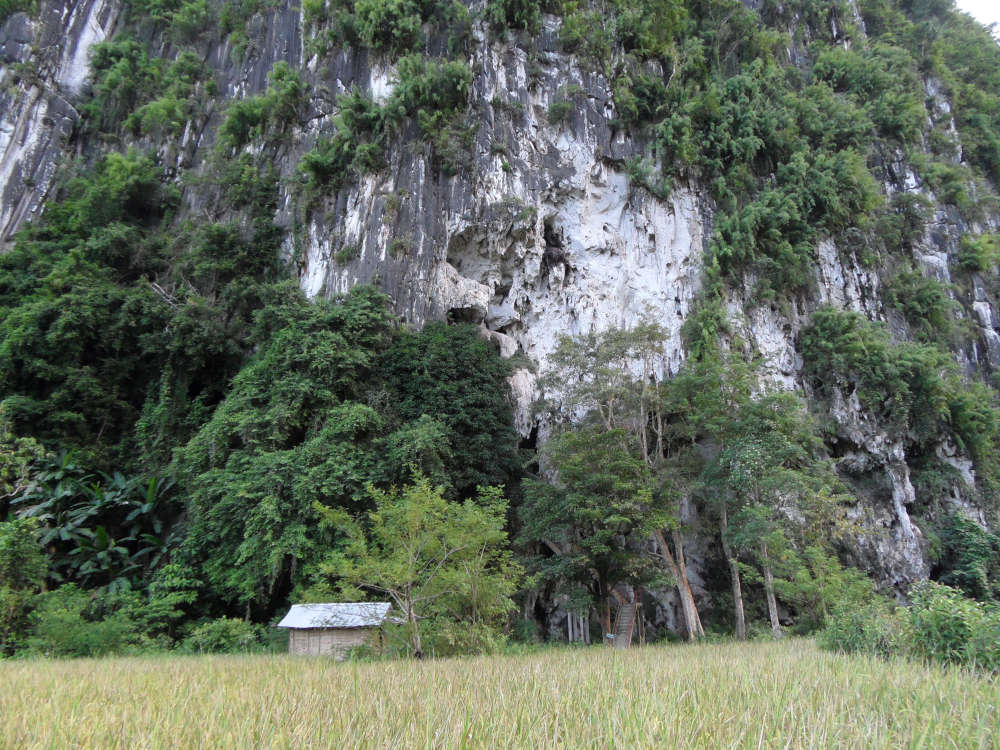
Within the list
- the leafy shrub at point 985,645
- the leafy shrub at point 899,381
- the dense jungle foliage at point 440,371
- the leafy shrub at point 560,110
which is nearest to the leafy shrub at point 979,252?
the dense jungle foliage at point 440,371

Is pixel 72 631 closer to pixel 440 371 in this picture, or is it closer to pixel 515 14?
pixel 440 371

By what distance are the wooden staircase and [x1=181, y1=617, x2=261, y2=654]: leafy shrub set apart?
8420 millimetres

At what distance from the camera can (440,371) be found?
15922mm

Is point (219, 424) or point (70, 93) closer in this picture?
point (219, 424)

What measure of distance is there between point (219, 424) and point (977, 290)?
1328 inches

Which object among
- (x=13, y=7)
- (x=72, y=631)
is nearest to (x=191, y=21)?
(x=13, y=7)

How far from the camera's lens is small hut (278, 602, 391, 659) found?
8.43 meters

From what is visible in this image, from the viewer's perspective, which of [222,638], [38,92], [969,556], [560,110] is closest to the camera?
[222,638]

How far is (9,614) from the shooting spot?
11.2 metres

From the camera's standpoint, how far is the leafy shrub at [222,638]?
37.1 feet

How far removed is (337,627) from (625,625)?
8.81m

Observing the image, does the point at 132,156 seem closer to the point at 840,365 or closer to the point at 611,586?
the point at 611,586

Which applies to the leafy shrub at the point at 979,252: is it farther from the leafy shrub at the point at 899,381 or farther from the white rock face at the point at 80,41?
the white rock face at the point at 80,41

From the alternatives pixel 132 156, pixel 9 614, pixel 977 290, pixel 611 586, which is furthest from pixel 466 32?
pixel 977 290
